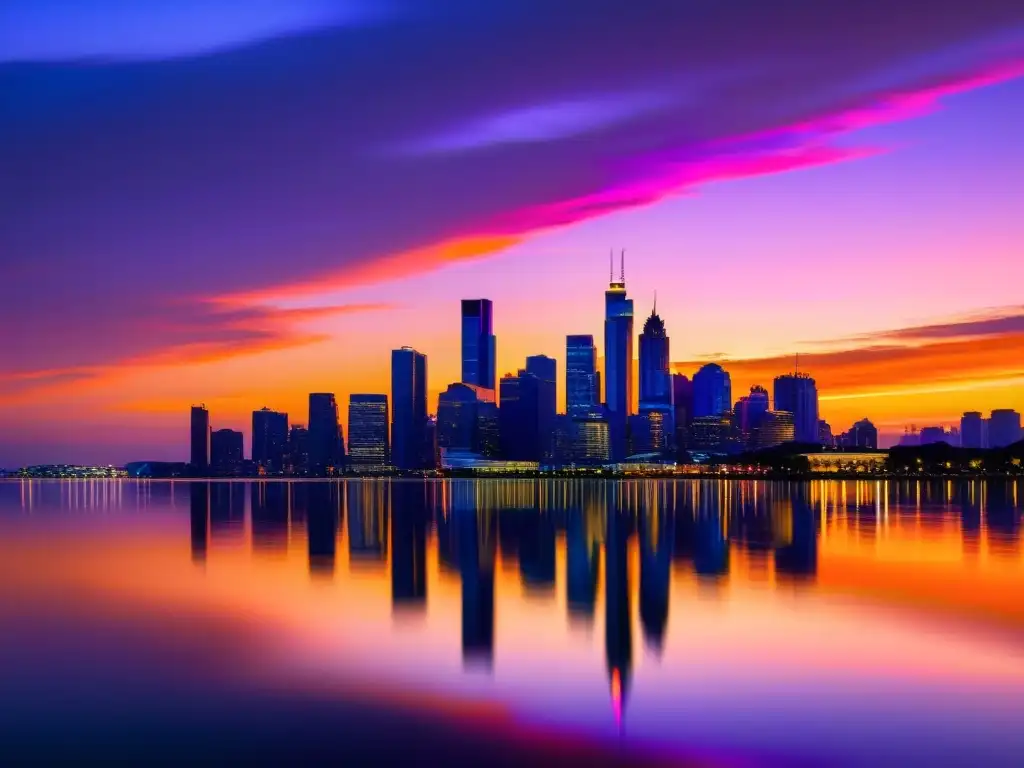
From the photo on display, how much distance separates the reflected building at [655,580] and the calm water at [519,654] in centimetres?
17

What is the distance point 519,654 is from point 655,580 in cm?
1438

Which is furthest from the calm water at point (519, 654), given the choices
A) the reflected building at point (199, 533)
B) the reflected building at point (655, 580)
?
the reflected building at point (199, 533)

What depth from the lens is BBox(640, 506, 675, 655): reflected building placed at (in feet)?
91.4

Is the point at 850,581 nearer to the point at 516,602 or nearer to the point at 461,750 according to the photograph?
the point at 516,602

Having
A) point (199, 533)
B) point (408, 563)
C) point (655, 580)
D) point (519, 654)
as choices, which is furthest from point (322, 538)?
point (519, 654)

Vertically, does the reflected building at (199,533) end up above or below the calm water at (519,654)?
below

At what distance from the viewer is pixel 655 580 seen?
38312 millimetres

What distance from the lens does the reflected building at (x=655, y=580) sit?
27859 millimetres

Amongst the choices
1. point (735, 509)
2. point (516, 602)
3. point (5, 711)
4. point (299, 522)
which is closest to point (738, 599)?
point (516, 602)

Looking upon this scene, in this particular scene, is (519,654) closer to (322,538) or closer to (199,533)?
(322,538)

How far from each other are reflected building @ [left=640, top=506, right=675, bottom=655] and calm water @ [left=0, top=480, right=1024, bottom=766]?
167 mm

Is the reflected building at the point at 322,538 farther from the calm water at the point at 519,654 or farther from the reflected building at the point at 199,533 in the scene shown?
the reflected building at the point at 199,533

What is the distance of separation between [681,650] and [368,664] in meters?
7.04

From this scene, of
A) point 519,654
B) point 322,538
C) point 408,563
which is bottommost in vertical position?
point 322,538
